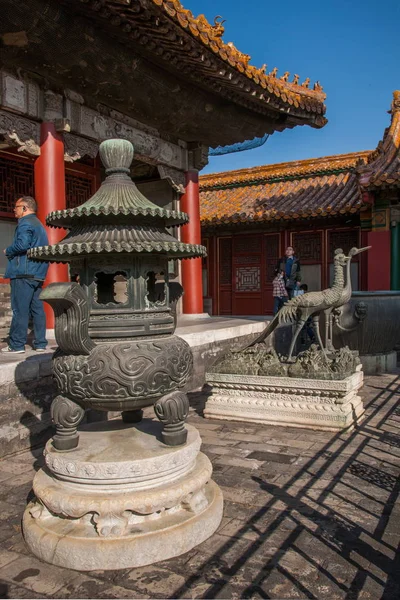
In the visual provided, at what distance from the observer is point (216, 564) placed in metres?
2.73

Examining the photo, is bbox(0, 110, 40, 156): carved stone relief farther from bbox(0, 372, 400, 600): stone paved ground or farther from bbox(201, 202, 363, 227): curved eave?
bbox(201, 202, 363, 227): curved eave

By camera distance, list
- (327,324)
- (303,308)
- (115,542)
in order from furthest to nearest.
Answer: (327,324) → (303,308) → (115,542)

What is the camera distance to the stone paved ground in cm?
252

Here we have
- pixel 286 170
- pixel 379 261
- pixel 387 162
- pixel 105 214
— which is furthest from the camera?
pixel 286 170

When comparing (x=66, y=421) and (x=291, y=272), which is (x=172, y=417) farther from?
(x=291, y=272)

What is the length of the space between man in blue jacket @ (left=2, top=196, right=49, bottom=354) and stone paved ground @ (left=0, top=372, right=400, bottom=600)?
1.33 metres

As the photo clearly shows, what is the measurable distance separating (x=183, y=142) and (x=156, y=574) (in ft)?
28.1

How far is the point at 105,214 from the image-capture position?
3143 millimetres

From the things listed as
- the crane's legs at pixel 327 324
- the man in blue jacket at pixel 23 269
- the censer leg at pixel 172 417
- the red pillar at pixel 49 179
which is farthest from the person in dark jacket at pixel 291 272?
the censer leg at pixel 172 417

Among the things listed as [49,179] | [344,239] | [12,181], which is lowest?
[344,239]

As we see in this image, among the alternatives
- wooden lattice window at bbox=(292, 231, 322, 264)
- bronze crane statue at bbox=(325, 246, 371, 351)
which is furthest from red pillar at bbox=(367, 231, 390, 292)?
bronze crane statue at bbox=(325, 246, 371, 351)

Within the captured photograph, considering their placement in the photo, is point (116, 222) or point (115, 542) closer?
point (115, 542)

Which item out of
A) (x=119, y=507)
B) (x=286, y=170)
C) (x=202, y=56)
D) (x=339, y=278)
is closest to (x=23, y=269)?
(x=119, y=507)

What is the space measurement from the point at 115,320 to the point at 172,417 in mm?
715
